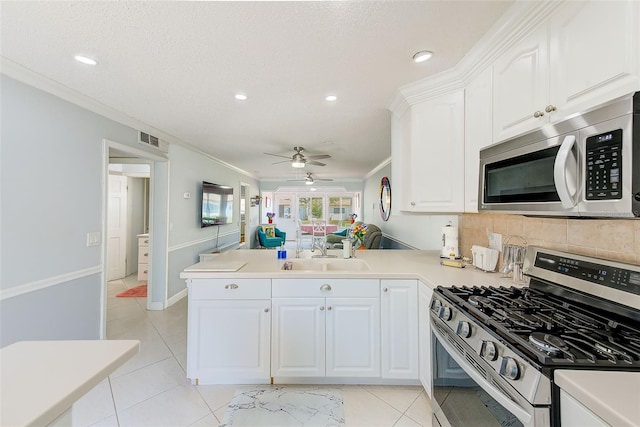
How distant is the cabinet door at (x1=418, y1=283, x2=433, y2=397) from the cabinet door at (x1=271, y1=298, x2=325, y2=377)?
2.37 ft

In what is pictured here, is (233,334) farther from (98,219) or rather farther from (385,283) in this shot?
(98,219)

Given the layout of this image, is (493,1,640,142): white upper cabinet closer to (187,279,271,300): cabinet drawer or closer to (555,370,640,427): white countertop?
(555,370,640,427): white countertop

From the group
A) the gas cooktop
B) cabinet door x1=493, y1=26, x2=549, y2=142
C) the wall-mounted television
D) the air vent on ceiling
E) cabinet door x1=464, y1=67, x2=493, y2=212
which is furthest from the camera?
the wall-mounted television

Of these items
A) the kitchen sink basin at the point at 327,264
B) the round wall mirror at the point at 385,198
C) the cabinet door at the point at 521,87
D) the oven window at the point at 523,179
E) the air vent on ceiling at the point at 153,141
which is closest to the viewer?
the oven window at the point at 523,179

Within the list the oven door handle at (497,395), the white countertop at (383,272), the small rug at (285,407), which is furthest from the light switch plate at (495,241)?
the small rug at (285,407)

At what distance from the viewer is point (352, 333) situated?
2.02 m

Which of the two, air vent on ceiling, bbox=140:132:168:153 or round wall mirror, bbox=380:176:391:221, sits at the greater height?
air vent on ceiling, bbox=140:132:168:153

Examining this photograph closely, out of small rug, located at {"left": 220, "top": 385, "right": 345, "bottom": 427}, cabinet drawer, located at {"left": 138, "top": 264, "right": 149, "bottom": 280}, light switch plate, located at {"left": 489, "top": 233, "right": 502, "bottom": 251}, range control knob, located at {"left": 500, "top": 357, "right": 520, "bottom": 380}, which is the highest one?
light switch plate, located at {"left": 489, "top": 233, "right": 502, "bottom": 251}

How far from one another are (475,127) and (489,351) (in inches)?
56.1

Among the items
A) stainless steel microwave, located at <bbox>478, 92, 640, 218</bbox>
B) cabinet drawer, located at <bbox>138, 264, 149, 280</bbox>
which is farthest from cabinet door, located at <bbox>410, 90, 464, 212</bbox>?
cabinet drawer, located at <bbox>138, 264, 149, 280</bbox>

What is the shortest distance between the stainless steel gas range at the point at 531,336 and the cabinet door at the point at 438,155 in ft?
2.17

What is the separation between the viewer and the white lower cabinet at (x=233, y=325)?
78.4 inches

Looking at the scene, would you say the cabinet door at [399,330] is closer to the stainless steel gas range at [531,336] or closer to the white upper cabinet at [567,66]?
the stainless steel gas range at [531,336]

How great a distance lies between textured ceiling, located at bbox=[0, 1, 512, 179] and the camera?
136 cm
